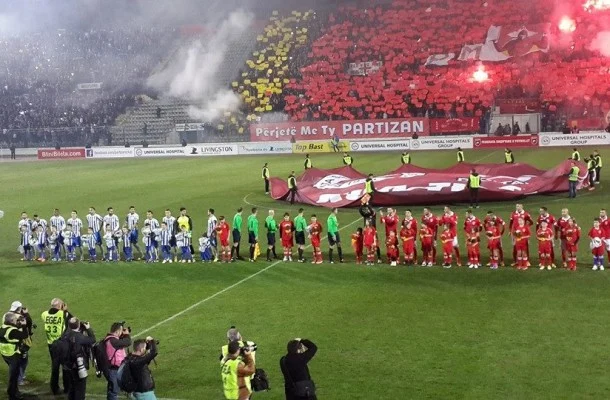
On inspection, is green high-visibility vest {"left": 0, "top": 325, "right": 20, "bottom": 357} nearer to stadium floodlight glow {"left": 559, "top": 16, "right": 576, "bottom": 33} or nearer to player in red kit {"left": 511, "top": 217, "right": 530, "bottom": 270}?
player in red kit {"left": 511, "top": 217, "right": 530, "bottom": 270}

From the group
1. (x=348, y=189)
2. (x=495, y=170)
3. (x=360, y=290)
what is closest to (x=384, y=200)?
(x=348, y=189)

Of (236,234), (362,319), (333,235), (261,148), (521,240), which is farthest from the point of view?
(261,148)

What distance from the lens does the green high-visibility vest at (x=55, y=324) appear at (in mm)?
12594

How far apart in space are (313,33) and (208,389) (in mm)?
60804

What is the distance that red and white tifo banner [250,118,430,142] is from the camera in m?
55.3

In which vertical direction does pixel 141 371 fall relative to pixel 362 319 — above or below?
above

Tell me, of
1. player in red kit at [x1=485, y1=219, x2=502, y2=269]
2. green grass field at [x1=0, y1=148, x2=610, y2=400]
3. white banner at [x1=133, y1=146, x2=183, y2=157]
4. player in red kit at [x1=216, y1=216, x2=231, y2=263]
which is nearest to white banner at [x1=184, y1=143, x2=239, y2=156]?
white banner at [x1=133, y1=146, x2=183, y2=157]

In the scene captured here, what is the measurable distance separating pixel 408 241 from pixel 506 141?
31.6 meters

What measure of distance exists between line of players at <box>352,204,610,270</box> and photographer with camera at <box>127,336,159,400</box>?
37.5 feet

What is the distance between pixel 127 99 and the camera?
224 feet

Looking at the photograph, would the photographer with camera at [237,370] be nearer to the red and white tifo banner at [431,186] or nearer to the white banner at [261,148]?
the red and white tifo banner at [431,186]

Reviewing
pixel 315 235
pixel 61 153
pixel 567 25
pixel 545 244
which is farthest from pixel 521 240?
pixel 61 153

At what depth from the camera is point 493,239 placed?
771 inches

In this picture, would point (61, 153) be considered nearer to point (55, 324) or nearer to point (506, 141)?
point (506, 141)
